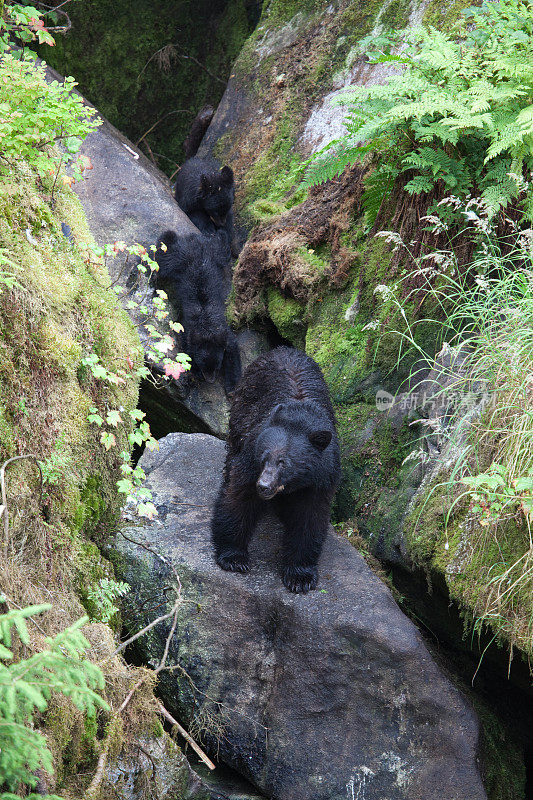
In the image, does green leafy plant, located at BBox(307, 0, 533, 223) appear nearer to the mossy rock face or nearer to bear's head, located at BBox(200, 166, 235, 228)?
the mossy rock face

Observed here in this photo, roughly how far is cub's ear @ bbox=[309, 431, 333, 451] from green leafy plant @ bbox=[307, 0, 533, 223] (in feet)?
7.02

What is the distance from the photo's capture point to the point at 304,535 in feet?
17.5

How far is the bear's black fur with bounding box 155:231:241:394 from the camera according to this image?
335 inches

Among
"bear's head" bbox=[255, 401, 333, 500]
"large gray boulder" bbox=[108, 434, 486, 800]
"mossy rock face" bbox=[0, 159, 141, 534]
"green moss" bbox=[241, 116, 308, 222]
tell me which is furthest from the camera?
"green moss" bbox=[241, 116, 308, 222]

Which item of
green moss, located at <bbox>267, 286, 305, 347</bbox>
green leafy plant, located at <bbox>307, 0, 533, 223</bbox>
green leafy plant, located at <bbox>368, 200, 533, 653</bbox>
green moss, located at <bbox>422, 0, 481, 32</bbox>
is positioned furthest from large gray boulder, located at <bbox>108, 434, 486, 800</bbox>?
green moss, located at <bbox>422, 0, 481, 32</bbox>

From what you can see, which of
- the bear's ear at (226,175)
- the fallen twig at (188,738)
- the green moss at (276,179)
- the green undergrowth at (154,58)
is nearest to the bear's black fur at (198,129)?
the green undergrowth at (154,58)

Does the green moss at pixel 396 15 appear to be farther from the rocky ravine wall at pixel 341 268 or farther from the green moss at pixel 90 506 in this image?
the green moss at pixel 90 506

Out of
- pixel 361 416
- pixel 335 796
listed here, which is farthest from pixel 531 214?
pixel 335 796

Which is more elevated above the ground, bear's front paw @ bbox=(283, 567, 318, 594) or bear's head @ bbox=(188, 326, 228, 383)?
bear's front paw @ bbox=(283, 567, 318, 594)

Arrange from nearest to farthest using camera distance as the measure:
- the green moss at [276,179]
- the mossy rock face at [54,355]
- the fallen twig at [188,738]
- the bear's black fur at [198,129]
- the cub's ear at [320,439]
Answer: the fallen twig at [188,738] < the mossy rock face at [54,355] < the cub's ear at [320,439] < the green moss at [276,179] < the bear's black fur at [198,129]

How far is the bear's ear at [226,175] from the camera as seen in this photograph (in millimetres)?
9977

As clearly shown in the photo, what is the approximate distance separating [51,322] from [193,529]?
7.47ft

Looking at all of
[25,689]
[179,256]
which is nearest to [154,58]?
[179,256]

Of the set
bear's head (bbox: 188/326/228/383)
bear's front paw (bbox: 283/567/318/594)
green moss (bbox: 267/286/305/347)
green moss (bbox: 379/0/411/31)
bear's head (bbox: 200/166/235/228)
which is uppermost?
green moss (bbox: 379/0/411/31)
